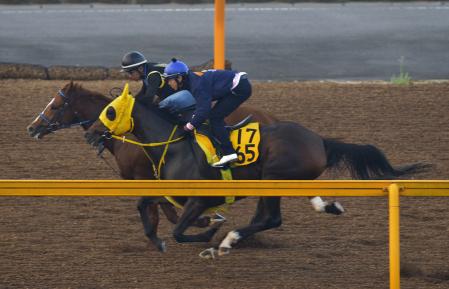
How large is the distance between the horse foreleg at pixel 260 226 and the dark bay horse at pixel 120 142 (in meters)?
0.47

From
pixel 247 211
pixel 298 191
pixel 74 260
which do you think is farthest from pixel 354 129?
pixel 298 191

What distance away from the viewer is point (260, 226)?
8.96 metres

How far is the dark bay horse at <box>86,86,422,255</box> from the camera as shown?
8.91m

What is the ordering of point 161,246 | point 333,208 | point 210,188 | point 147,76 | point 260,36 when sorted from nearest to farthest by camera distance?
1. point 210,188
2. point 161,246
3. point 333,208
4. point 147,76
5. point 260,36

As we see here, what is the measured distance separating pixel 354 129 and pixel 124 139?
417 centimetres

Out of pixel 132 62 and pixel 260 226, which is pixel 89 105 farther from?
pixel 260 226

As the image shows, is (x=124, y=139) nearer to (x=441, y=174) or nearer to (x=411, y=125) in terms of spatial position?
(x=441, y=174)

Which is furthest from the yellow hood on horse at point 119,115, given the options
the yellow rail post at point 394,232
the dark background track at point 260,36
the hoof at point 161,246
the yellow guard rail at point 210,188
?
the dark background track at point 260,36

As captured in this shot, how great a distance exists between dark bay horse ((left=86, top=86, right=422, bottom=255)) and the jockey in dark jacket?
0.67ft

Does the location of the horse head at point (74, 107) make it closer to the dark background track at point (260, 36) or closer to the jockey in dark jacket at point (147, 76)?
the jockey in dark jacket at point (147, 76)

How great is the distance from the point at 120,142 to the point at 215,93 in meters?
1.01

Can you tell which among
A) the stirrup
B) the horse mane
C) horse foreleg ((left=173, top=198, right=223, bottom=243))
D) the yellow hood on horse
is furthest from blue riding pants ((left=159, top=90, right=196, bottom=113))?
the horse mane

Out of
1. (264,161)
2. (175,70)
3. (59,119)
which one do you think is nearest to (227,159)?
(264,161)

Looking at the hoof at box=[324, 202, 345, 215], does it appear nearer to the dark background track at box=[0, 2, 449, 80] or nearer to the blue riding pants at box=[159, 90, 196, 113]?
the blue riding pants at box=[159, 90, 196, 113]
